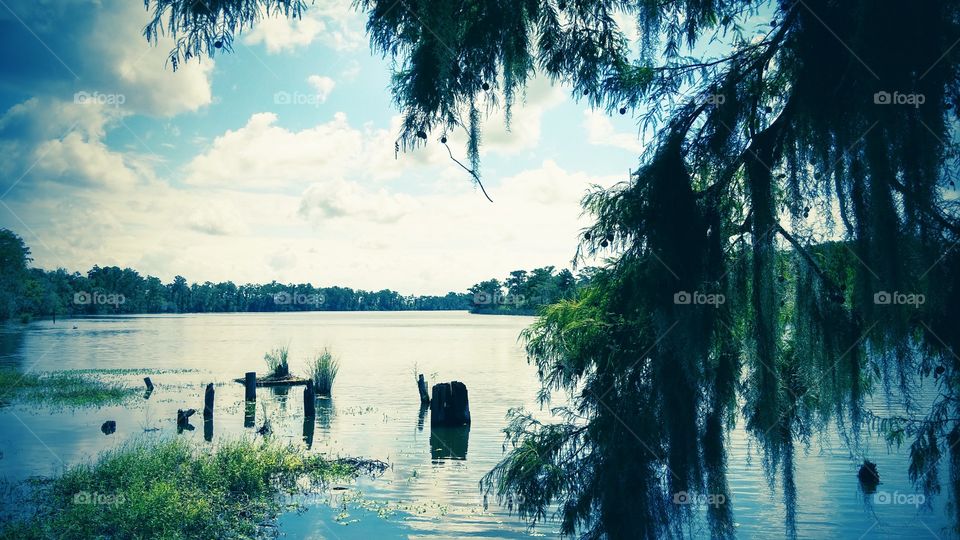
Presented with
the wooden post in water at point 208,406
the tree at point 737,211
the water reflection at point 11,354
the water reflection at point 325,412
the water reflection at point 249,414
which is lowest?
the water reflection at point 325,412

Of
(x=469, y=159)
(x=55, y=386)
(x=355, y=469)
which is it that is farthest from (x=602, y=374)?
(x=55, y=386)

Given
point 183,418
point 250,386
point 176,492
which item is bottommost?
point 183,418

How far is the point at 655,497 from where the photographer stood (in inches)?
149

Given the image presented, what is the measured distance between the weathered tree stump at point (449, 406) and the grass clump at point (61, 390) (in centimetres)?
1109

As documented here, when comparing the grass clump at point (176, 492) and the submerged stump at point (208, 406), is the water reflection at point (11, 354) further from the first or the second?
the grass clump at point (176, 492)

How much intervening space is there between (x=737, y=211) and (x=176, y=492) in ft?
29.3

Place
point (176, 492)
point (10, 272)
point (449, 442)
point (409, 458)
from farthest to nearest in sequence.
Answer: point (10, 272) < point (449, 442) < point (409, 458) < point (176, 492)

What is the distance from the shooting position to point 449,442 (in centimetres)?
1672

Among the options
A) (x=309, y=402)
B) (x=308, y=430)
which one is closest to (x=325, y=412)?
(x=309, y=402)

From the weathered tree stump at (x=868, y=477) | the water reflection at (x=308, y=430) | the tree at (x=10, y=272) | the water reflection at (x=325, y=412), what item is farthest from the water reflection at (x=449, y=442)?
the tree at (x=10, y=272)

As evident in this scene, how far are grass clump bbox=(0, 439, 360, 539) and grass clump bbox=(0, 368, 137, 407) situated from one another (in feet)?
34.2

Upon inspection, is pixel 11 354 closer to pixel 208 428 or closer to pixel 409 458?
pixel 208 428

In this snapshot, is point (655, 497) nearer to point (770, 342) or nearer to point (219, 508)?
point (770, 342)

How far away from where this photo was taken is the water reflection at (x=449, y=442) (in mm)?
15298
